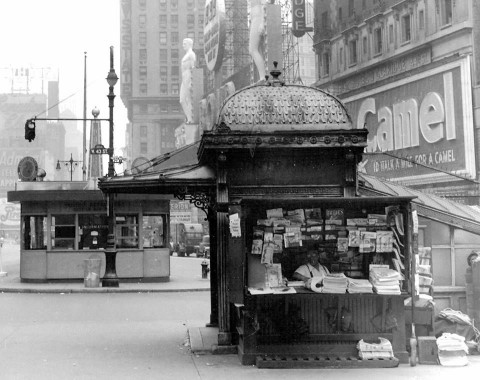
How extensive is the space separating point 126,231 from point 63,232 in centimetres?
247

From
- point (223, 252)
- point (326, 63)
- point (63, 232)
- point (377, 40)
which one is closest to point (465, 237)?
point (223, 252)

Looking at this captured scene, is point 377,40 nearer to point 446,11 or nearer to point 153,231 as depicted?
point 446,11

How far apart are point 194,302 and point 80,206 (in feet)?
27.6

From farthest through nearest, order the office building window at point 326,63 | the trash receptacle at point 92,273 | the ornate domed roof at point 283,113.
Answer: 1. the office building window at point 326,63
2. the trash receptacle at point 92,273
3. the ornate domed roof at point 283,113

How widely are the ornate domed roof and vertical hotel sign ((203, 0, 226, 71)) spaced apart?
2288 inches

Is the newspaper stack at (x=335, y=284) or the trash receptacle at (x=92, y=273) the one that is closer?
the newspaper stack at (x=335, y=284)

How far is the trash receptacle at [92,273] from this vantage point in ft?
88.6

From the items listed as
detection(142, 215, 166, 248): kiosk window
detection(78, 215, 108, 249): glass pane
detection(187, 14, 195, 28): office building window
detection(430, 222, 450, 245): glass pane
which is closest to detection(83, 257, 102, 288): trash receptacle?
detection(78, 215, 108, 249): glass pane

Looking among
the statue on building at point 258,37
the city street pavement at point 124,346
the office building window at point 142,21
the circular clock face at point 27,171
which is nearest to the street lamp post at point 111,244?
the city street pavement at point 124,346

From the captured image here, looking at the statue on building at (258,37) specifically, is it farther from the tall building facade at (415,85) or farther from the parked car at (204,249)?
the parked car at (204,249)

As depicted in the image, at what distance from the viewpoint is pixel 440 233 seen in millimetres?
13367

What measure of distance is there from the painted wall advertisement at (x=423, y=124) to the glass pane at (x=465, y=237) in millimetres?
17719

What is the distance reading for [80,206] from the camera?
29438 millimetres

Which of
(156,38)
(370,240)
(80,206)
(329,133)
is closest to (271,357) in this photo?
(370,240)
